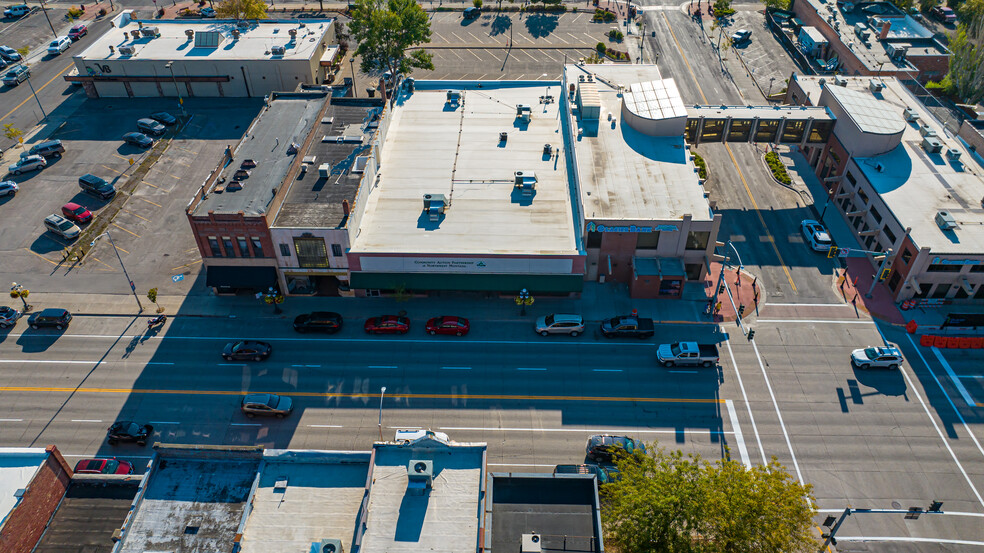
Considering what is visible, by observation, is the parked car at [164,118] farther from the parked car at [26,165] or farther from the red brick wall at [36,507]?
the red brick wall at [36,507]

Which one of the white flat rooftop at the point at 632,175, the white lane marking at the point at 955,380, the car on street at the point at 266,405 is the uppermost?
the white flat rooftop at the point at 632,175

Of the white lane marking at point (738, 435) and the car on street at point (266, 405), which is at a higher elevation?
the car on street at point (266, 405)

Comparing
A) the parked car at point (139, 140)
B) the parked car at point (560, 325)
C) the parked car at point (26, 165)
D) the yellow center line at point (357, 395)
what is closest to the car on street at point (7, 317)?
the yellow center line at point (357, 395)

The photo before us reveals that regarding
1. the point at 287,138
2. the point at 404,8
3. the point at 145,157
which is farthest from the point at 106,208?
the point at 404,8

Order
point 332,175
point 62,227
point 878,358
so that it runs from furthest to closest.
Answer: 1. point 62,227
2. point 332,175
3. point 878,358

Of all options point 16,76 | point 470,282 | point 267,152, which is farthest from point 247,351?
point 16,76

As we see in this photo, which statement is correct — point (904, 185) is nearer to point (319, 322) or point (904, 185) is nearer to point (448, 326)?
Result: point (448, 326)
